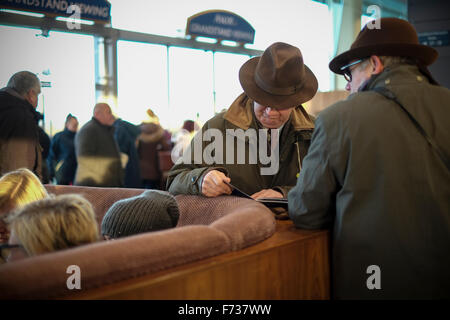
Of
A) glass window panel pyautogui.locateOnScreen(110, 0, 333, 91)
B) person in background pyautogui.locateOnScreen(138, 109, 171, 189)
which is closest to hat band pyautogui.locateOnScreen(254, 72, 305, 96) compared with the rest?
person in background pyautogui.locateOnScreen(138, 109, 171, 189)

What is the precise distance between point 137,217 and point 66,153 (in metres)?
4.07

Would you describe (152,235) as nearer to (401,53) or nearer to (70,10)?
(401,53)

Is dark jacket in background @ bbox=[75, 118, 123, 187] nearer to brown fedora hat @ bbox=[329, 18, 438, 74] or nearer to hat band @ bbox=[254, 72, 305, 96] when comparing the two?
hat band @ bbox=[254, 72, 305, 96]

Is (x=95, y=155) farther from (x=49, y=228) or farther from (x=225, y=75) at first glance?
(x=225, y=75)

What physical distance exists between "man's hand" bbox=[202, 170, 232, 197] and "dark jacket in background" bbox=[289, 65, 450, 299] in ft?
1.64

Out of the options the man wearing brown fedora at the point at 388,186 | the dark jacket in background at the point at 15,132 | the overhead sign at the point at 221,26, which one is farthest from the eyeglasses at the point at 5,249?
the overhead sign at the point at 221,26

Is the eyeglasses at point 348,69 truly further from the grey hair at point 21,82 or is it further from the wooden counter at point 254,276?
the grey hair at point 21,82

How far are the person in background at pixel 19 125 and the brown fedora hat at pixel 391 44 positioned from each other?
264 cm

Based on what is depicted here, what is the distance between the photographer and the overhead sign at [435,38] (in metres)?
4.94

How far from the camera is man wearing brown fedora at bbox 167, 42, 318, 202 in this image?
6.50 feet

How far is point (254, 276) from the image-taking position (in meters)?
1.12

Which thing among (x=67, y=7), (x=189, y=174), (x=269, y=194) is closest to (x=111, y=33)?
(x=67, y=7)

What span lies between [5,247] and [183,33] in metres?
8.06

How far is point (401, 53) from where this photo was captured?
1450 mm
